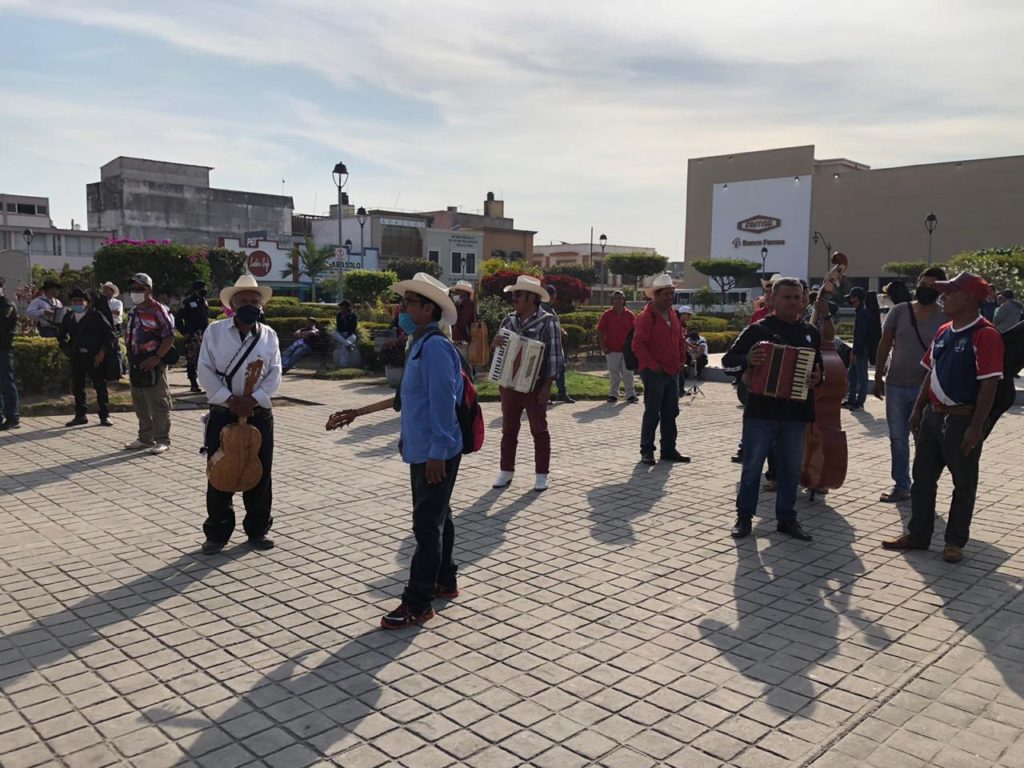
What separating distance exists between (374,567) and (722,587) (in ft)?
7.15

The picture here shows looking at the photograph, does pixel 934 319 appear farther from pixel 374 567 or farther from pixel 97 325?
pixel 97 325

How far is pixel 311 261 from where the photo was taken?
47594mm

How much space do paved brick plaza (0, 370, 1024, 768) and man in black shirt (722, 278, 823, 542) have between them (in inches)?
10.7

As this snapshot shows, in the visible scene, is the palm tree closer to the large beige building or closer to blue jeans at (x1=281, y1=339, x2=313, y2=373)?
blue jeans at (x1=281, y1=339, x2=313, y2=373)

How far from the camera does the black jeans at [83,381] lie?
9.85m

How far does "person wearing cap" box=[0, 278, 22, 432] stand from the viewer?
971 cm

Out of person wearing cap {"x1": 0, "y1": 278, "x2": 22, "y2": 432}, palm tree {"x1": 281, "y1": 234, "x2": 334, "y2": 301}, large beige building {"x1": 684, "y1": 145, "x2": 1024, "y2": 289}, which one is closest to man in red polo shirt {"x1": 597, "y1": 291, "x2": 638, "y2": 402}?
person wearing cap {"x1": 0, "y1": 278, "x2": 22, "y2": 432}

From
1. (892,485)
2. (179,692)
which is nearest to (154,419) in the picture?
(179,692)

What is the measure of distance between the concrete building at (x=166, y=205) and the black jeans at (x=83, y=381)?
5295 centimetres

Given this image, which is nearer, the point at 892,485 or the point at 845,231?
the point at 892,485

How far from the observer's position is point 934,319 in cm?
696

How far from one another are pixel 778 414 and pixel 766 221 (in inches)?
2914

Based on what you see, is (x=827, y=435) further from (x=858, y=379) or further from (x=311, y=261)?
(x=311, y=261)

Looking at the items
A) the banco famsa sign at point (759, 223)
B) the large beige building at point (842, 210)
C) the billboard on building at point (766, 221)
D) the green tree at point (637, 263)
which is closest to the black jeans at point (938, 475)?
the large beige building at point (842, 210)
